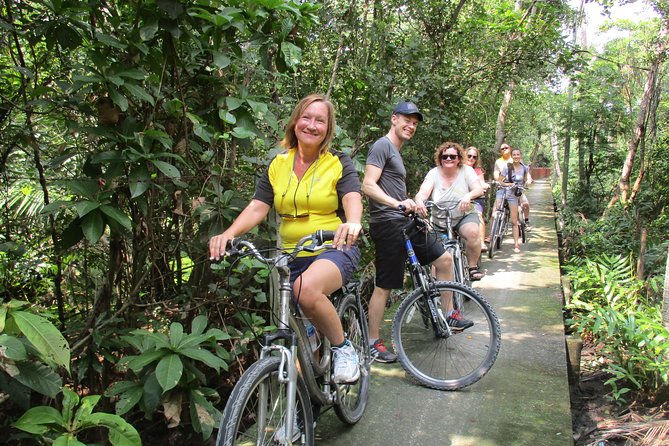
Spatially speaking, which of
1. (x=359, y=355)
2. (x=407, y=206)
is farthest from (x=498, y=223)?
(x=359, y=355)

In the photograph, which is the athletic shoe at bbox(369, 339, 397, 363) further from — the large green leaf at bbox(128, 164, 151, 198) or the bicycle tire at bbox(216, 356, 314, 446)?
the large green leaf at bbox(128, 164, 151, 198)

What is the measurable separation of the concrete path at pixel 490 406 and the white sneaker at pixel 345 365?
0.51 meters

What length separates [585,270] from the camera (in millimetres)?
7336

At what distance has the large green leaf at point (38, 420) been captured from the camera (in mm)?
1862

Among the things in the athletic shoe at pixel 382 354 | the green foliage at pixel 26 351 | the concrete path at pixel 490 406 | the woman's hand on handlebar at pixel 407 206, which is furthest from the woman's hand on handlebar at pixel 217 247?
the athletic shoe at pixel 382 354

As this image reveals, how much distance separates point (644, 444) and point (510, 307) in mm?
2233

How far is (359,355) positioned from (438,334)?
0.84 m

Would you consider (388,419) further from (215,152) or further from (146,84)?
(146,84)

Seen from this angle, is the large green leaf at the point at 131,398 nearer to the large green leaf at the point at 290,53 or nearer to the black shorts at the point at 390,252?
the large green leaf at the point at 290,53

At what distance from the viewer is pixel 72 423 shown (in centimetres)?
201

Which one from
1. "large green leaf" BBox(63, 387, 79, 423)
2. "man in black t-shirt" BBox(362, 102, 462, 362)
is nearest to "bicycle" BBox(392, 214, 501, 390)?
"man in black t-shirt" BBox(362, 102, 462, 362)

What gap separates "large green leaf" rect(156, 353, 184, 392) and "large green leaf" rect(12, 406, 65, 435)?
40 cm

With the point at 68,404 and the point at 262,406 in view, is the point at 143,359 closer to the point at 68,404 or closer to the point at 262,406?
the point at 68,404

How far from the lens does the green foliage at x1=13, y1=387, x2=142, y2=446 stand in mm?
1907
